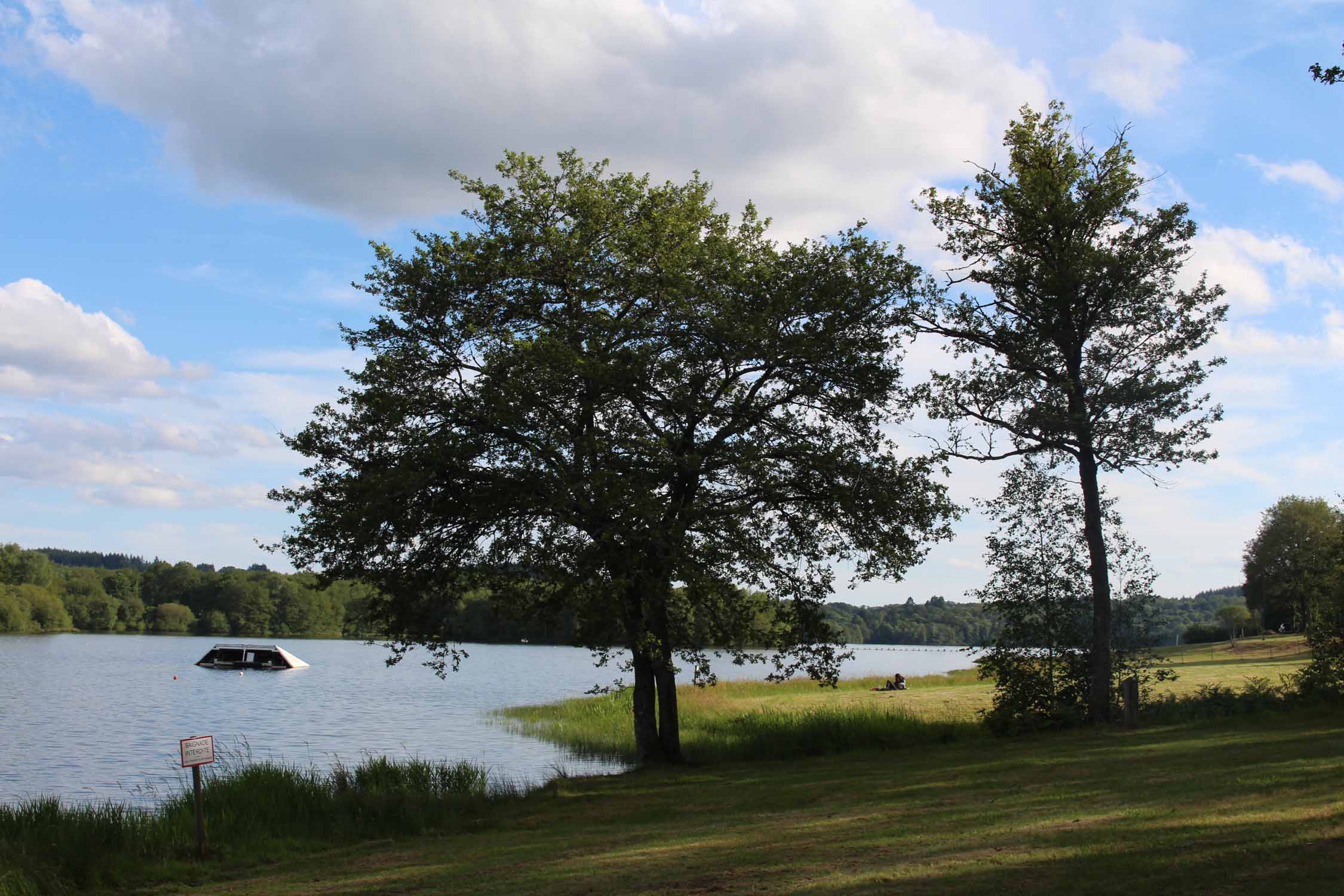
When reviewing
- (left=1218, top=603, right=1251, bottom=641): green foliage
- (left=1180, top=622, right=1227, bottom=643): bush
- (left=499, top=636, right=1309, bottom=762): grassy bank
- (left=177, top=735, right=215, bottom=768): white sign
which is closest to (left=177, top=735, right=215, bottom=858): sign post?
(left=177, top=735, right=215, bottom=768): white sign

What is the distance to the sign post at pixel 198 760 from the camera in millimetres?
12141

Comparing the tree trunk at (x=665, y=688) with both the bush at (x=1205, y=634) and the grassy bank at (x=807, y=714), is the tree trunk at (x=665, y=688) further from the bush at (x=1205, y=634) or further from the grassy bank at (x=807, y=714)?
the bush at (x=1205, y=634)

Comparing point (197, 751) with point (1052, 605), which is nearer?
point (197, 751)

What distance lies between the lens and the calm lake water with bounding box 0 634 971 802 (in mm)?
24641

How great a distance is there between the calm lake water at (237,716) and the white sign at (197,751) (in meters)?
8.66

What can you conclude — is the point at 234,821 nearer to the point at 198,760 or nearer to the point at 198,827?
the point at 198,827

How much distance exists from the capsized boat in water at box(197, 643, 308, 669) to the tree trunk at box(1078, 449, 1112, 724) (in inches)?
2284

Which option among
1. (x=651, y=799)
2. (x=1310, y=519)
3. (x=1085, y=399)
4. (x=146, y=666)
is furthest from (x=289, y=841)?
(x=1310, y=519)

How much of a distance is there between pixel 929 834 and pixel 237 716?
3369 centimetres

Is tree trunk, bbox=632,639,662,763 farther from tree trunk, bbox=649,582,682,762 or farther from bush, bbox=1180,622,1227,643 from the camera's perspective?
bush, bbox=1180,622,1227,643

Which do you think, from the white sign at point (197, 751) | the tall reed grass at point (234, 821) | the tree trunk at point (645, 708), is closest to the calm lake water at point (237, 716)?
the tree trunk at point (645, 708)

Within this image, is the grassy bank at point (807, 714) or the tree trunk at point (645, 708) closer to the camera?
the tree trunk at point (645, 708)

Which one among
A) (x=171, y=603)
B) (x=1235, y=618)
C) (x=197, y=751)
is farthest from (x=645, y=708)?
(x=171, y=603)

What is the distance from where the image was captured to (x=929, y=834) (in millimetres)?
10797
